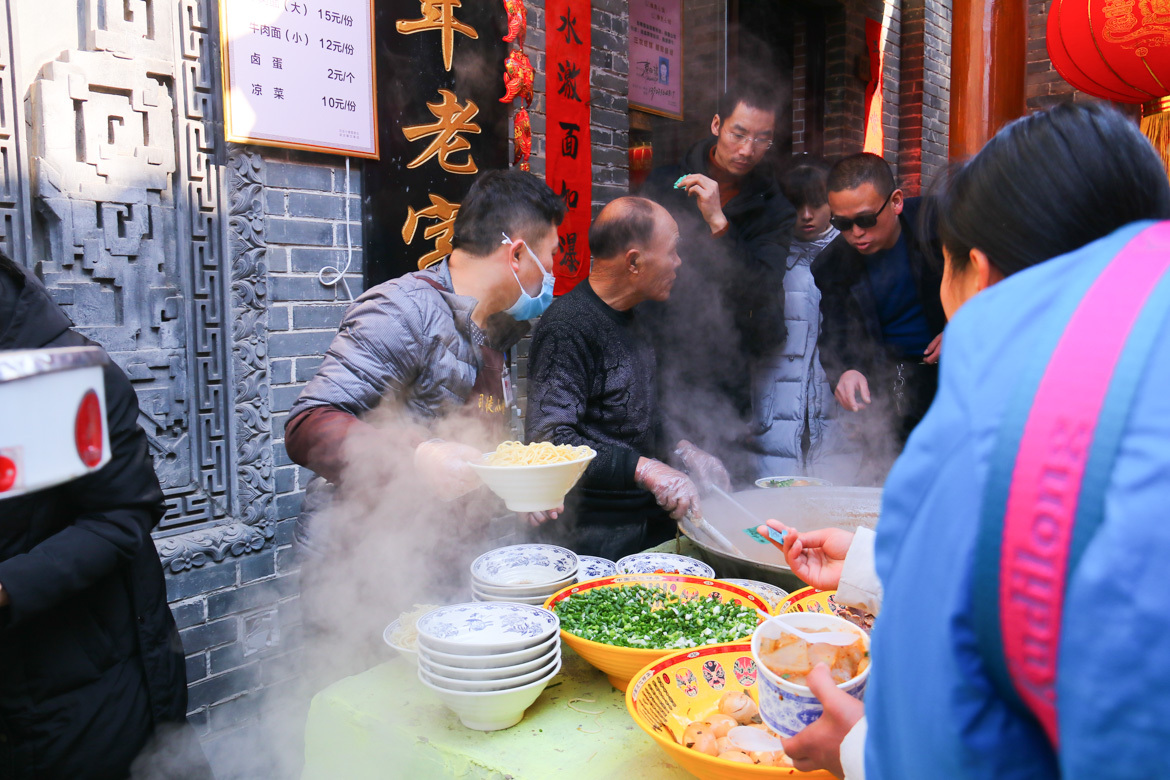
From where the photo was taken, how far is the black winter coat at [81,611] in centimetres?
186

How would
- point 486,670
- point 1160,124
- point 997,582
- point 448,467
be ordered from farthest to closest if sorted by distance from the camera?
point 1160,124, point 448,467, point 486,670, point 997,582

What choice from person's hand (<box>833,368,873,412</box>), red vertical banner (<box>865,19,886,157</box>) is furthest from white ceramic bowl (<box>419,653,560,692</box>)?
red vertical banner (<box>865,19,886,157</box>)

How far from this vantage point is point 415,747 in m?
1.53

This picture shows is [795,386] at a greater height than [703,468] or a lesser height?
greater

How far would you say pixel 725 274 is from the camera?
4340 mm

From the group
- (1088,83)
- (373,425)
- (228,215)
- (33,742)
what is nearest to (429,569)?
(373,425)

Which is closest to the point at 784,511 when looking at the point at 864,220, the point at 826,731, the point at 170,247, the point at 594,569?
the point at 594,569

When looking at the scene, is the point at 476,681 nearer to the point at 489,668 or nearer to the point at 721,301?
the point at 489,668

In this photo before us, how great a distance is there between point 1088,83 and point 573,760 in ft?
17.4

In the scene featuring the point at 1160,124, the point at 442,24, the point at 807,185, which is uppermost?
the point at 442,24

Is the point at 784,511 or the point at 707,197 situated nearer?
the point at 784,511

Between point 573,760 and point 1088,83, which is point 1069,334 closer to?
point 573,760

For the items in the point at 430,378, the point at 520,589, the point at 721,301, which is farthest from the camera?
the point at 721,301

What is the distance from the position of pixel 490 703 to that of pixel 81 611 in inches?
48.8
